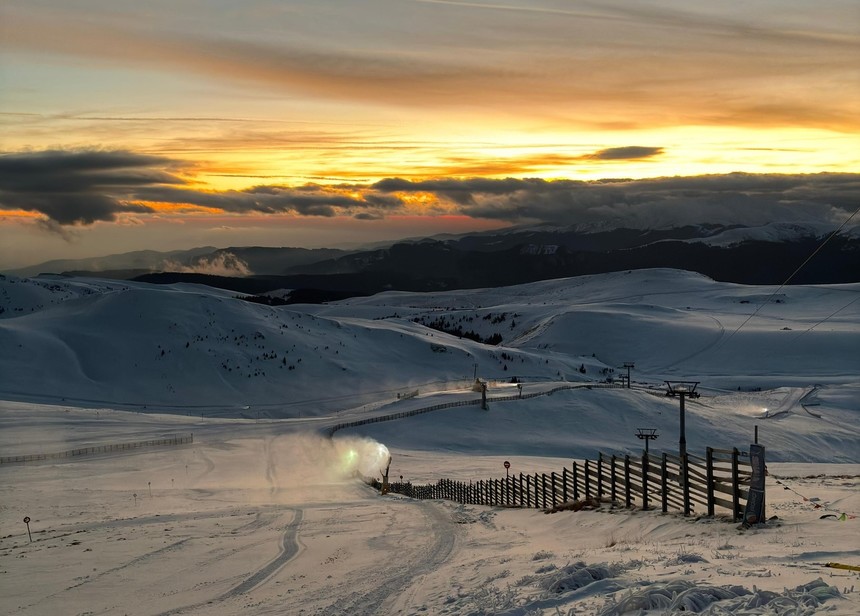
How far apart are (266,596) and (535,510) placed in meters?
11.9

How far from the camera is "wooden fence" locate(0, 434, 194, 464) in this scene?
44300mm

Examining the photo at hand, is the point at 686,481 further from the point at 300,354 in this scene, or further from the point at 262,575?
the point at 300,354

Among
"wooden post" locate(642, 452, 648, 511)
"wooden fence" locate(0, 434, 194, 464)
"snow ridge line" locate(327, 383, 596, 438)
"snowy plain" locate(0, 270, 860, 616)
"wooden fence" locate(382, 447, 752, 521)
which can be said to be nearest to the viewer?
"snowy plain" locate(0, 270, 860, 616)

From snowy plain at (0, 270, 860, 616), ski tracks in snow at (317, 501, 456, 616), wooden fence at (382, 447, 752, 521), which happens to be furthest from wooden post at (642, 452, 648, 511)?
ski tracks in snow at (317, 501, 456, 616)

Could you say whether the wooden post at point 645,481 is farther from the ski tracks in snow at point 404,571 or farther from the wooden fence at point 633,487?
the ski tracks in snow at point 404,571

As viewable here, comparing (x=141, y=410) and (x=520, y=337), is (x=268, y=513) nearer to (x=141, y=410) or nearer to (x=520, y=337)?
(x=141, y=410)

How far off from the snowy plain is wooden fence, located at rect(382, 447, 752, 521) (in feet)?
2.33

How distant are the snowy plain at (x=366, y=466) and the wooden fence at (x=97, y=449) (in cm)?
130

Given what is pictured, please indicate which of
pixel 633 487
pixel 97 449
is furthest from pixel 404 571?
pixel 97 449

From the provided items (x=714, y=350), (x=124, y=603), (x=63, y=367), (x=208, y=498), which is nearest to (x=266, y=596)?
(x=124, y=603)

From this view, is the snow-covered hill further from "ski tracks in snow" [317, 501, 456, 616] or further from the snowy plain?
"ski tracks in snow" [317, 501, 456, 616]

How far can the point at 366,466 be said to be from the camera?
49.6m

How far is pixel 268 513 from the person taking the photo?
2708 centimetres

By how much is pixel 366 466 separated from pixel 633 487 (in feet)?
100
